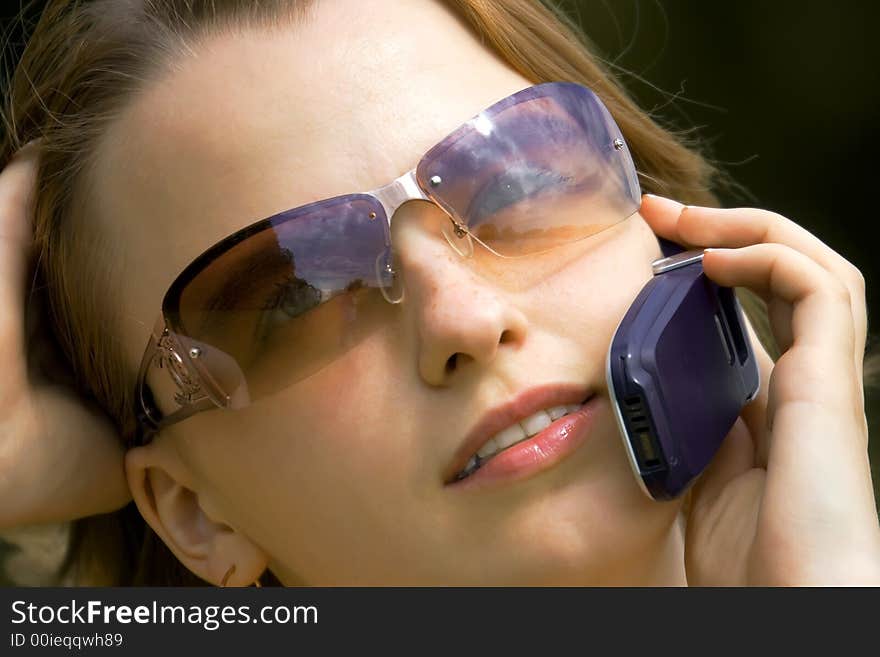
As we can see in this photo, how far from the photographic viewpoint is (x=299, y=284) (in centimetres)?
162

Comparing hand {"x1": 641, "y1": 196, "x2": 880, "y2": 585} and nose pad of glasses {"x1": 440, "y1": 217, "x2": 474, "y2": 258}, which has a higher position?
nose pad of glasses {"x1": 440, "y1": 217, "x2": 474, "y2": 258}

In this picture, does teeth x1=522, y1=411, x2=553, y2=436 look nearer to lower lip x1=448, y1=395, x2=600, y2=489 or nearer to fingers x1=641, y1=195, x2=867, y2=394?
lower lip x1=448, y1=395, x2=600, y2=489

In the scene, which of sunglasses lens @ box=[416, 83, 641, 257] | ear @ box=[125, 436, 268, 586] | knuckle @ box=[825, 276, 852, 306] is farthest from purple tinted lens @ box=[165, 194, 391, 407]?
knuckle @ box=[825, 276, 852, 306]

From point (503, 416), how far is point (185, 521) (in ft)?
2.16

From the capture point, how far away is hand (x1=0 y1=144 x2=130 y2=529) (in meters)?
1.92

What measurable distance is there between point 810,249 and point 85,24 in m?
1.27

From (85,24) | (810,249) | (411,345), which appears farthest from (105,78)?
(810,249)

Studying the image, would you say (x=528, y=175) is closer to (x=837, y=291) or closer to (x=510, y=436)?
(x=510, y=436)

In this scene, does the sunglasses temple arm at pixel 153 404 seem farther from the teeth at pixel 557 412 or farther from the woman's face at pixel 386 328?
the teeth at pixel 557 412

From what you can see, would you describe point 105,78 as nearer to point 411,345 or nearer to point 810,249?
point 411,345

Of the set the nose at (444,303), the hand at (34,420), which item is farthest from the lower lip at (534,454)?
the hand at (34,420)

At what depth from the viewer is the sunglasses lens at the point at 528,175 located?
5.36ft

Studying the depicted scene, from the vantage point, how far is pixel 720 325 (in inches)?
68.6

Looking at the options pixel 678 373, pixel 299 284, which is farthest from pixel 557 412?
pixel 299 284
